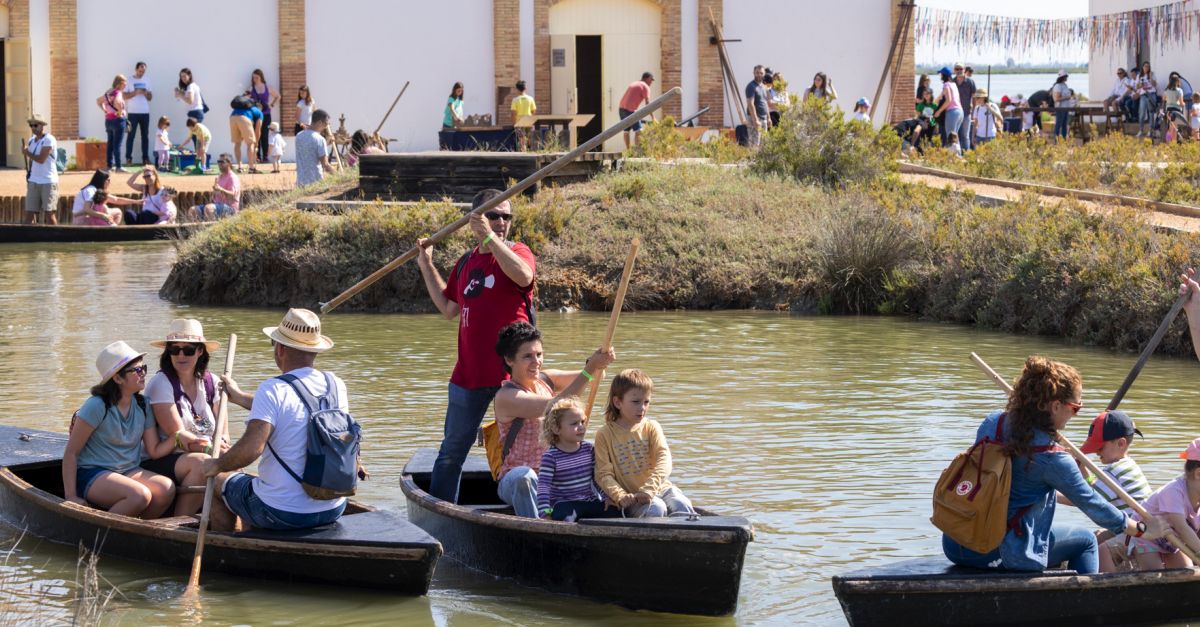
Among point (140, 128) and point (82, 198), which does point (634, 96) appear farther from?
point (140, 128)

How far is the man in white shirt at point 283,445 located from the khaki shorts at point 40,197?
18.4 meters

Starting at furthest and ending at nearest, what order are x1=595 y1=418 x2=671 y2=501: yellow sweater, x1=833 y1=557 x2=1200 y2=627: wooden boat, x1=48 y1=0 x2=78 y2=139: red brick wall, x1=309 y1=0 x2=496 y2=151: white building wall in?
x1=309 y1=0 x2=496 y2=151: white building wall → x1=48 y1=0 x2=78 y2=139: red brick wall → x1=595 y1=418 x2=671 y2=501: yellow sweater → x1=833 y1=557 x2=1200 y2=627: wooden boat

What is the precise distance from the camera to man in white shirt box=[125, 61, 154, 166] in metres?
29.7

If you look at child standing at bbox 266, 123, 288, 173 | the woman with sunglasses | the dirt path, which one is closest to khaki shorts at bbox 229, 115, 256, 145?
child standing at bbox 266, 123, 288, 173

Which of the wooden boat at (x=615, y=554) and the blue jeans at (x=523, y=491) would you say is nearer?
the wooden boat at (x=615, y=554)

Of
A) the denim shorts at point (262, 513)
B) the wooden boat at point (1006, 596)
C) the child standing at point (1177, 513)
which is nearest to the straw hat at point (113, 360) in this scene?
the denim shorts at point (262, 513)

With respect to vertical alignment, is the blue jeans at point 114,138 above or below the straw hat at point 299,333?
above

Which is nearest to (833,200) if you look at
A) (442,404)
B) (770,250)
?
(770,250)

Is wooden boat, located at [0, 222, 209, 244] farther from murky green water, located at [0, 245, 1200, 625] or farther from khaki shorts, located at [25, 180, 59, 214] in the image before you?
murky green water, located at [0, 245, 1200, 625]

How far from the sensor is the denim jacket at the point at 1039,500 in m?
6.41

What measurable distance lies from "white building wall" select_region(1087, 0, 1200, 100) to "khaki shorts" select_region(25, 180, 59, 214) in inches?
867

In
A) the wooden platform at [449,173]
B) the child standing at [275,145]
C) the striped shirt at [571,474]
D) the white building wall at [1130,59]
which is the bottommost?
the striped shirt at [571,474]

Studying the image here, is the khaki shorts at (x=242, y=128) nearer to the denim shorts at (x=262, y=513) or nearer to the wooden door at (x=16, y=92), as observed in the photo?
the wooden door at (x=16, y=92)

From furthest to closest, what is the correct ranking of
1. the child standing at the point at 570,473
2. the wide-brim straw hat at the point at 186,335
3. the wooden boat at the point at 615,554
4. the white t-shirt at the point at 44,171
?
the white t-shirt at the point at 44,171, the wide-brim straw hat at the point at 186,335, the child standing at the point at 570,473, the wooden boat at the point at 615,554
